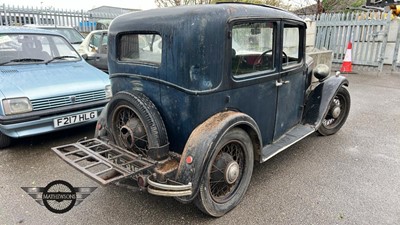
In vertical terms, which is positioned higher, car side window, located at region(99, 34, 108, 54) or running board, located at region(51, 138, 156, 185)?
car side window, located at region(99, 34, 108, 54)

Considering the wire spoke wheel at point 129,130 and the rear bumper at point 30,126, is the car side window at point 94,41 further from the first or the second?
the wire spoke wheel at point 129,130

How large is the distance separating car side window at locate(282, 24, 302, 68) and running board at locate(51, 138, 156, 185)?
6.29ft

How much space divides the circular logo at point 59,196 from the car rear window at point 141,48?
141cm

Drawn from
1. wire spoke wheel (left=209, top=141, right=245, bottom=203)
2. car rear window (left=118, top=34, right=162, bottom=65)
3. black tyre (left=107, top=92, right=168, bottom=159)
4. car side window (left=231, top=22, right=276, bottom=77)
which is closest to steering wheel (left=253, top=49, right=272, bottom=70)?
car side window (left=231, top=22, right=276, bottom=77)

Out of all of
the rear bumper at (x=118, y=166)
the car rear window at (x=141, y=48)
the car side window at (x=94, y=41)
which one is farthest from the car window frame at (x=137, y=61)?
the car side window at (x=94, y=41)

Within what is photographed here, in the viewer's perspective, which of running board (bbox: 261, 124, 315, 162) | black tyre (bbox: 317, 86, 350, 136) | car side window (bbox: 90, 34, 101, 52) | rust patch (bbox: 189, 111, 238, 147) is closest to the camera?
rust patch (bbox: 189, 111, 238, 147)

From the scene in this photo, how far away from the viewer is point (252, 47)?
2.95 meters

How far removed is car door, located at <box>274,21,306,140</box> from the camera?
10.7 ft

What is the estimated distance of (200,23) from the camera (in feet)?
7.77

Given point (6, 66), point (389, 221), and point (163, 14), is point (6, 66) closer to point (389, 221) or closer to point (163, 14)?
point (163, 14)

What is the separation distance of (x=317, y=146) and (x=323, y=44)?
7.46 m

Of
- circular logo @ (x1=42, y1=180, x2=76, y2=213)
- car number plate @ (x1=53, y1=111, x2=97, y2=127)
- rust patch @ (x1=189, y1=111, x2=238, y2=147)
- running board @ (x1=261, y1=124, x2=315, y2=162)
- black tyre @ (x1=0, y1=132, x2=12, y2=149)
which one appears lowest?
circular logo @ (x1=42, y1=180, x2=76, y2=213)

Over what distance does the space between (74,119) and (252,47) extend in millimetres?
2532

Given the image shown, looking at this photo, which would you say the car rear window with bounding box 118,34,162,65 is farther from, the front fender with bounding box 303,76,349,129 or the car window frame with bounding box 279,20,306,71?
the front fender with bounding box 303,76,349,129
